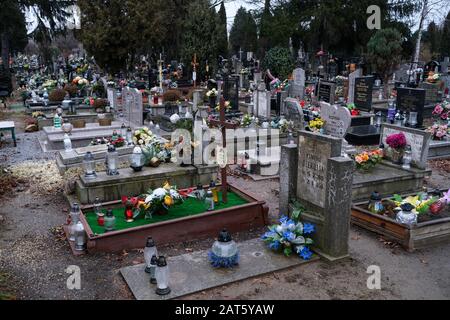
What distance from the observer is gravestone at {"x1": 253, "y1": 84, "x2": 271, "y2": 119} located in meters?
16.5

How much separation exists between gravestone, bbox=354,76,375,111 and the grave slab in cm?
1147

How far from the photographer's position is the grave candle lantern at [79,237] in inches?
266

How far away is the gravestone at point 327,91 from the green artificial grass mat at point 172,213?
10.1 m

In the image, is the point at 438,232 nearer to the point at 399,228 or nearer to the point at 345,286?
the point at 399,228

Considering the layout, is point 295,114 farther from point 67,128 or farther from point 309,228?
point 309,228

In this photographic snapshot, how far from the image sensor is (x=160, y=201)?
7414mm

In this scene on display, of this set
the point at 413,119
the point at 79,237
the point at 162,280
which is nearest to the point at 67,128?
the point at 79,237

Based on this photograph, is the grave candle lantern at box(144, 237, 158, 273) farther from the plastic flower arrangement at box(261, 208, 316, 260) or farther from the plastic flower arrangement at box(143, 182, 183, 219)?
the plastic flower arrangement at box(261, 208, 316, 260)

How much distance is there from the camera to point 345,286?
578cm

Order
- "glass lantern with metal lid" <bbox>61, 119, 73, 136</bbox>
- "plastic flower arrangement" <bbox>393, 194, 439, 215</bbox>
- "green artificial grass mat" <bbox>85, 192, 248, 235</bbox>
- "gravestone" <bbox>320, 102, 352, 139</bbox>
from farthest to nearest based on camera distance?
1. "glass lantern with metal lid" <bbox>61, 119, 73, 136</bbox>
2. "gravestone" <bbox>320, 102, 352, 139</bbox>
3. "plastic flower arrangement" <bbox>393, 194, 439, 215</bbox>
4. "green artificial grass mat" <bbox>85, 192, 248, 235</bbox>

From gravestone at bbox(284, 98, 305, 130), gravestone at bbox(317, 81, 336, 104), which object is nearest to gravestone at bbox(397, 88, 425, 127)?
gravestone at bbox(317, 81, 336, 104)

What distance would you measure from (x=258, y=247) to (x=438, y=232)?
9.66 feet

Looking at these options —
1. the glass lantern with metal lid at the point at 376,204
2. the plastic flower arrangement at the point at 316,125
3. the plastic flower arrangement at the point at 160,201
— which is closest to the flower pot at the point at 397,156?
the glass lantern with metal lid at the point at 376,204
